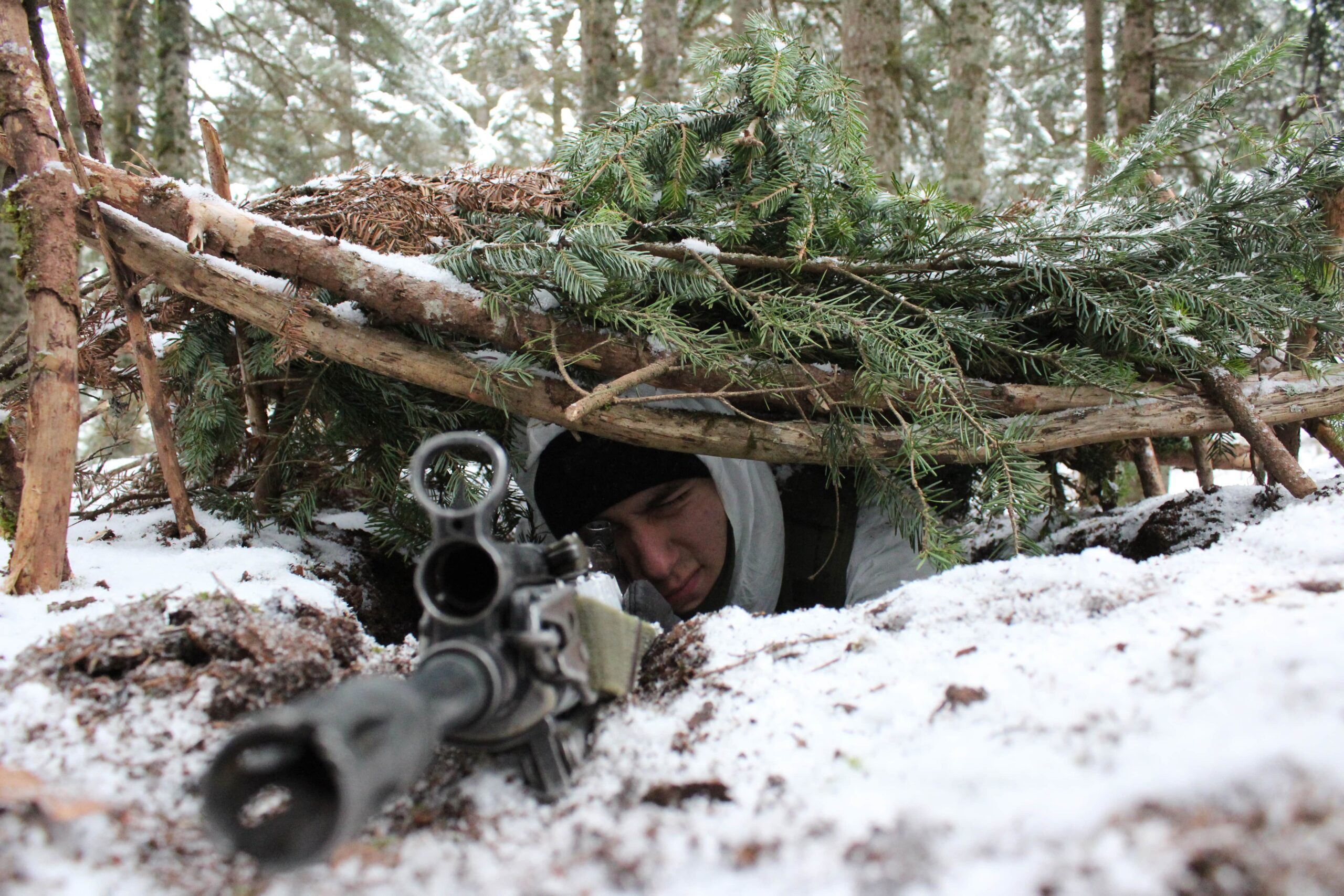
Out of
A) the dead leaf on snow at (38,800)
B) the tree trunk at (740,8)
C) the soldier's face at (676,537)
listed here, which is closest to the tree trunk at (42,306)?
the dead leaf on snow at (38,800)

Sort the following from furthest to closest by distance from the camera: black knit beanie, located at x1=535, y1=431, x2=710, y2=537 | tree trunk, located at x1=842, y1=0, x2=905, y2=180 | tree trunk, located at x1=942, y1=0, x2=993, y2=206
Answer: tree trunk, located at x1=942, y1=0, x2=993, y2=206
tree trunk, located at x1=842, y1=0, x2=905, y2=180
black knit beanie, located at x1=535, y1=431, x2=710, y2=537

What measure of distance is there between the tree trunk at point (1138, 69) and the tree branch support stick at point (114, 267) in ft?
20.4

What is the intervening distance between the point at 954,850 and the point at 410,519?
167cm

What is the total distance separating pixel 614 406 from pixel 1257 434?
1.64 m

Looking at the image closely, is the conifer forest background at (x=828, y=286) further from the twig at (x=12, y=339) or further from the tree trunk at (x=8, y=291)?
the tree trunk at (x=8, y=291)

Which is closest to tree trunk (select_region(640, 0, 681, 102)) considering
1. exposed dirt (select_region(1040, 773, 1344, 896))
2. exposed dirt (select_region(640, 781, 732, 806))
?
exposed dirt (select_region(640, 781, 732, 806))

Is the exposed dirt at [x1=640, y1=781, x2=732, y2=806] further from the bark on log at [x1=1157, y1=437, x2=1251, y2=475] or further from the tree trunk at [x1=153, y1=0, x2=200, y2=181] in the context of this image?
the tree trunk at [x1=153, y1=0, x2=200, y2=181]

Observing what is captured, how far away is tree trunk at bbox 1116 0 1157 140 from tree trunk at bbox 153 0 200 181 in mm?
6591

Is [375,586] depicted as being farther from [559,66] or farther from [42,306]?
[559,66]

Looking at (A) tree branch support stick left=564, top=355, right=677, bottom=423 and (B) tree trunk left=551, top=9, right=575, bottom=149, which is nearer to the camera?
(A) tree branch support stick left=564, top=355, right=677, bottom=423

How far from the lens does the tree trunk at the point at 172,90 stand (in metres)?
4.84

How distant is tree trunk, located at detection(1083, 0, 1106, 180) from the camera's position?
20.7 feet

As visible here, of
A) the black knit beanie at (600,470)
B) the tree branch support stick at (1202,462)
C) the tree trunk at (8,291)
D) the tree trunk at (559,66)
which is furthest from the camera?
the tree trunk at (559,66)

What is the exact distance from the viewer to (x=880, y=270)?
1.85 metres
